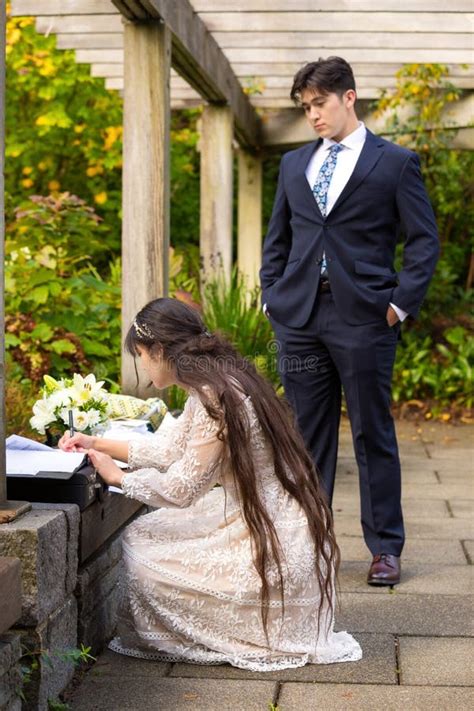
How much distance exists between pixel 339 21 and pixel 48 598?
5.15 metres

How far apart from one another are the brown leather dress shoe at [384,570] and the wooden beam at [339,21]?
148 inches

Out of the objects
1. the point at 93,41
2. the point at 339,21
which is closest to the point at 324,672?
the point at 339,21

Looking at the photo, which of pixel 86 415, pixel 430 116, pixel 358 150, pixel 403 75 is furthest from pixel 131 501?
pixel 430 116

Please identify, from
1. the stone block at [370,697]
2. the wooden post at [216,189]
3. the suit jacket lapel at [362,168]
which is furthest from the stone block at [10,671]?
the wooden post at [216,189]

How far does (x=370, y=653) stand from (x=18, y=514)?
125 centimetres

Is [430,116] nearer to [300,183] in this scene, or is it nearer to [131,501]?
[300,183]

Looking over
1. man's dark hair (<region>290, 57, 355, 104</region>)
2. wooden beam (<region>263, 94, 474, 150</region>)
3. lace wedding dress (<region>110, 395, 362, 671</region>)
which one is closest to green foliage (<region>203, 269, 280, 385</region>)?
man's dark hair (<region>290, 57, 355, 104</region>)

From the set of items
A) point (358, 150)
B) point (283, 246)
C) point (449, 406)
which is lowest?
point (449, 406)

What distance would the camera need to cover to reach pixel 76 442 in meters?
3.76

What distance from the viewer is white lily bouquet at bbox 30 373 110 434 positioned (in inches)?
156

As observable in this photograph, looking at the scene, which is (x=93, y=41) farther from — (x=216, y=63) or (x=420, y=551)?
(x=420, y=551)

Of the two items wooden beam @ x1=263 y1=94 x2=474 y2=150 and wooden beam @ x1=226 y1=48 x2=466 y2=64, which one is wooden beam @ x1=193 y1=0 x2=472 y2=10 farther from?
wooden beam @ x1=263 y1=94 x2=474 y2=150

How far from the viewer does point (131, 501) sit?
4.41 m

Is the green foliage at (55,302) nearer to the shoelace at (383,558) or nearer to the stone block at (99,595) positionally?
the shoelace at (383,558)
